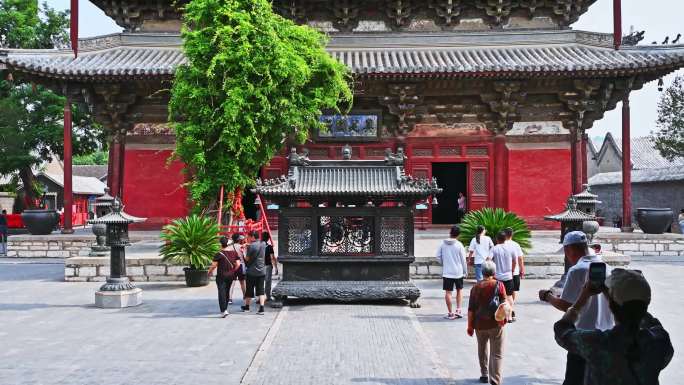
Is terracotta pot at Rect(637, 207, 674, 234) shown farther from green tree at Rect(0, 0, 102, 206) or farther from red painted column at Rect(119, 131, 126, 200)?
green tree at Rect(0, 0, 102, 206)

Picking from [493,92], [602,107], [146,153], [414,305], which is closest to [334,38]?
[493,92]

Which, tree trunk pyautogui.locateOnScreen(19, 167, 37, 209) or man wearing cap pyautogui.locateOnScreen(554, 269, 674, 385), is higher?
tree trunk pyautogui.locateOnScreen(19, 167, 37, 209)

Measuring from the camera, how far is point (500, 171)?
Result: 20.1 m

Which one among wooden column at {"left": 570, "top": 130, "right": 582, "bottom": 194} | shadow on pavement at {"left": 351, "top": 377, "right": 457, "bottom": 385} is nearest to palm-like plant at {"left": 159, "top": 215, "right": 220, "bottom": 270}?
shadow on pavement at {"left": 351, "top": 377, "right": 457, "bottom": 385}

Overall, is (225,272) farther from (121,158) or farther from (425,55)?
(425,55)

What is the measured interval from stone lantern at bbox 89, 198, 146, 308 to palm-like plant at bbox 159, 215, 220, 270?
1.32m

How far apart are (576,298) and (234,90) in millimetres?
10626

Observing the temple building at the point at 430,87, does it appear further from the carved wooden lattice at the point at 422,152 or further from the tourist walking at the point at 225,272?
the tourist walking at the point at 225,272

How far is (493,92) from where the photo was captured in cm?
1984

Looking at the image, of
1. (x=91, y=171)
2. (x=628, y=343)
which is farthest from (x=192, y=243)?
(x=91, y=171)

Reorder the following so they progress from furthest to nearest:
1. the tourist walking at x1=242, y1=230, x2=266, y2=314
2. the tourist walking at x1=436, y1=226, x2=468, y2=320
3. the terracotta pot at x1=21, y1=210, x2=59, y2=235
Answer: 1. the terracotta pot at x1=21, y1=210, x2=59, y2=235
2. the tourist walking at x1=242, y1=230, x2=266, y2=314
3. the tourist walking at x1=436, y1=226, x2=468, y2=320

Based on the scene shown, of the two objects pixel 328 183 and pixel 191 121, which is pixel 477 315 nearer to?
pixel 328 183

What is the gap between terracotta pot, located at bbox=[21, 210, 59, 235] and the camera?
65.6ft

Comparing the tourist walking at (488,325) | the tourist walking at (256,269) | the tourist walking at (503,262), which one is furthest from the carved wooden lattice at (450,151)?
the tourist walking at (488,325)
